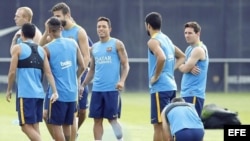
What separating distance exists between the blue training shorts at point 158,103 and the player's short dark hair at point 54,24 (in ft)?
5.73

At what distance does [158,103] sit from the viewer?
1366cm

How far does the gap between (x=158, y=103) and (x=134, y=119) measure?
6749mm

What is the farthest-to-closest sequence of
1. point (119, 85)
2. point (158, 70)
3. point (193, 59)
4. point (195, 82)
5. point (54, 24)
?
point (119, 85), point (195, 82), point (193, 59), point (158, 70), point (54, 24)

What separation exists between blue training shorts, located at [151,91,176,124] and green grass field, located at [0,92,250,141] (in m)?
1.71

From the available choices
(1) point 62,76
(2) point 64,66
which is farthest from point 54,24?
(1) point 62,76

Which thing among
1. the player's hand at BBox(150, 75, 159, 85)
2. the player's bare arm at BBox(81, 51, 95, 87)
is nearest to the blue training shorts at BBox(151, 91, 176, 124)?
the player's hand at BBox(150, 75, 159, 85)

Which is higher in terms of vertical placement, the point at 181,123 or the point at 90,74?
the point at 90,74

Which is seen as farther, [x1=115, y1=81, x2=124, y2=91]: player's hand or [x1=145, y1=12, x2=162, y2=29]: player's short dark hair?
[x1=115, y1=81, x2=124, y2=91]: player's hand

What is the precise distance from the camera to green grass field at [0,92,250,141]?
16438mm

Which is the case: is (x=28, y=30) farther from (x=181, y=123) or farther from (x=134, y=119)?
(x=134, y=119)

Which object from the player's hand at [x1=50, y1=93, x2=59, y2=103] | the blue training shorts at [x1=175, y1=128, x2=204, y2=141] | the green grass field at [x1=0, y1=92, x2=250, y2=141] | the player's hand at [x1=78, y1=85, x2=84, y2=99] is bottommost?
the green grass field at [x1=0, y1=92, x2=250, y2=141]

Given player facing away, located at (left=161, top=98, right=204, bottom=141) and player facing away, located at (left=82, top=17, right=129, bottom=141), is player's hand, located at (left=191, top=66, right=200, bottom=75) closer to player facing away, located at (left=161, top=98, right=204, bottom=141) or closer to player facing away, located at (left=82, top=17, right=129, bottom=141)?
player facing away, located at (left=82, top=17, right=129, bottom=141)

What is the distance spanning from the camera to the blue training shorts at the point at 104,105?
47.5 feet

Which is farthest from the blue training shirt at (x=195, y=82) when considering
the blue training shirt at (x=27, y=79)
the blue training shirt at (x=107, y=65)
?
the blue training shirt at (x=27, y=79)
